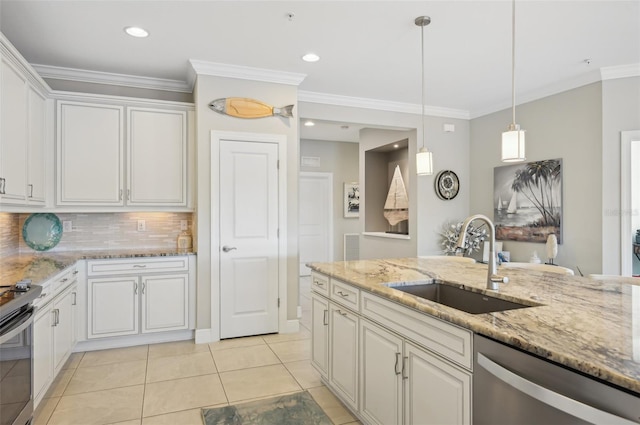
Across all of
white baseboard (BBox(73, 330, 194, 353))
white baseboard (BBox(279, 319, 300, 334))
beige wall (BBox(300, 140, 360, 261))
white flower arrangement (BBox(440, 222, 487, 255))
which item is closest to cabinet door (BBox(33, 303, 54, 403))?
white baseboard (BBox(73, 330, 194, 353))

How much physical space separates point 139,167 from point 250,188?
1.12m

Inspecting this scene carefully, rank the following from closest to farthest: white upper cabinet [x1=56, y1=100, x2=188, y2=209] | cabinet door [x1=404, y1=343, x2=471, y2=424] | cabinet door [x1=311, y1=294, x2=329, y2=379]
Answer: cabinet door [x1=404, y1=343, x2=471, y2=424]
cabinet door [x1=311, y1=294, x2=329, y2=379]
white upper cabinet [x1=56, y1=100, x2=188, y2=209]

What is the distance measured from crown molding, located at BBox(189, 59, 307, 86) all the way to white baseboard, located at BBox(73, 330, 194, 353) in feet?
8.61

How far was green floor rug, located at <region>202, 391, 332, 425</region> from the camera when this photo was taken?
7.71 ft

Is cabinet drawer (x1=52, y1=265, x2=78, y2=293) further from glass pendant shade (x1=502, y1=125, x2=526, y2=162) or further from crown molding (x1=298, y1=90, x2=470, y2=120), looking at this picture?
glass pendant shade (x1=502, y1=125, x2=526, y2=162)

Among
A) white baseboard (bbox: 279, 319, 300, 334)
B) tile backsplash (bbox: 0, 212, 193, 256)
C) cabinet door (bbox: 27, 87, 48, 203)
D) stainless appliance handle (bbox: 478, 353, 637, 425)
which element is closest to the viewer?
stainless appliance handle (bbox: 478, 353, 637, 425)

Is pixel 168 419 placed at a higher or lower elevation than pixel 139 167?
lower

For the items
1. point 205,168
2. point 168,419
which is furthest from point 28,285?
point 205,168

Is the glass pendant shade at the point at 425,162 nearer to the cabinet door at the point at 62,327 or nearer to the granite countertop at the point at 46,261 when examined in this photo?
the granite countertop at the point at 46,261

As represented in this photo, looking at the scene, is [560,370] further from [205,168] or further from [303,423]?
[205,168]

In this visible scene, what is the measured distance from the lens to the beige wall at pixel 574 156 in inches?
154

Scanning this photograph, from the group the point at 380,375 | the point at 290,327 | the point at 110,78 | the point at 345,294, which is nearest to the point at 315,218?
the point at 290,327

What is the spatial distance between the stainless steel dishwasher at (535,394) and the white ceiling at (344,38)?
2380 millimetres

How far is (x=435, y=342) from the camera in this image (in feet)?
5.30
